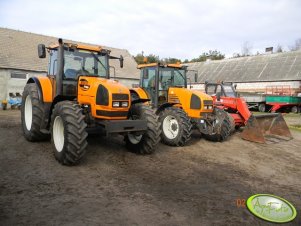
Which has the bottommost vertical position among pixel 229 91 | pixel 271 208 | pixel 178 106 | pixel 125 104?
pixel 271 208

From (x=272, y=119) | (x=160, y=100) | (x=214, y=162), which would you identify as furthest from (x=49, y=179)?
(x=272, y=119)

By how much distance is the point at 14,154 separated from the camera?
604 cm

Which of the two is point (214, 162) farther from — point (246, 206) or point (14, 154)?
point (14, 154)

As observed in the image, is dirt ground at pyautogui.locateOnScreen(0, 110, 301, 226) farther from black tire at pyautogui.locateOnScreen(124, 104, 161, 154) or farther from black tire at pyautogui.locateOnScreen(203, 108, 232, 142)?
black tire at pyautogui.locateOnScreen(203, 108, 232, 142)

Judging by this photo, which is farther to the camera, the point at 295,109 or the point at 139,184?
the point at 295,109

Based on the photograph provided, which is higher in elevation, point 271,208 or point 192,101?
point 192,101

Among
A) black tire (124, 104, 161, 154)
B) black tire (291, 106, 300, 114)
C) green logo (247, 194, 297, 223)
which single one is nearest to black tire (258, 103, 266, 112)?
black tire (291, 106, 300, 114)

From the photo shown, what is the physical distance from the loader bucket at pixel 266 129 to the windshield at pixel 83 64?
491 cm

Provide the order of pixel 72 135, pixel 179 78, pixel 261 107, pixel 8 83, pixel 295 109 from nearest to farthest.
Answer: pixel 72 135 → pixel 179 78 → pixel 8 83 → pixel 295 109 → pixel 261 107

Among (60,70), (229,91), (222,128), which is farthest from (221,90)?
(60,70)

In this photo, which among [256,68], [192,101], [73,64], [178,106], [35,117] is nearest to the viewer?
[73,64]

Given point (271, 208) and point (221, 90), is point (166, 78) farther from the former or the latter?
point (271, 208)

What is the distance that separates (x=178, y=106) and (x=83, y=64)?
3194 millimetres

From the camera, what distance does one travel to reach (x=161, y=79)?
28.2 feet
